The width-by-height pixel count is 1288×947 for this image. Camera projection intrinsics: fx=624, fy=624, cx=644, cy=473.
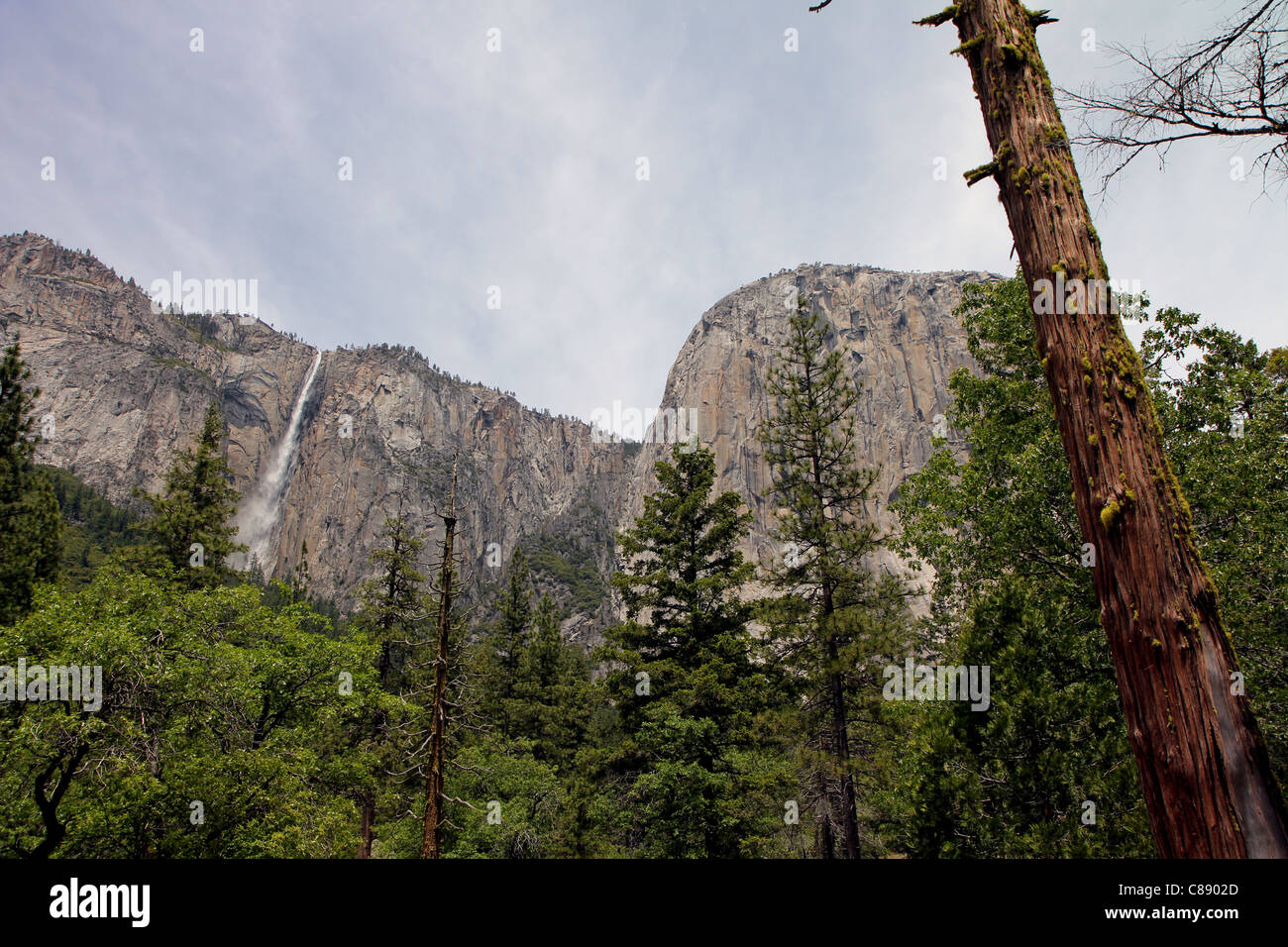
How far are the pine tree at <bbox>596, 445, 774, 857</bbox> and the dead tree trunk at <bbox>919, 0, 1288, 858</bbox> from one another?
12.0 meters

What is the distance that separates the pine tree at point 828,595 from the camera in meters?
15.1

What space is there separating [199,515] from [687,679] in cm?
2014

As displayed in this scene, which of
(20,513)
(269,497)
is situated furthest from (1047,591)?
(269,497)

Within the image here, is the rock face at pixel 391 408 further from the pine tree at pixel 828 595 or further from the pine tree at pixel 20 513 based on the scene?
the pine tree at pixel 20 513

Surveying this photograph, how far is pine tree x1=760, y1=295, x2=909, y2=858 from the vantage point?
1505 cm

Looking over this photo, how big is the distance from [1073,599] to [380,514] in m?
162

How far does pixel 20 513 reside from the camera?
18.6m

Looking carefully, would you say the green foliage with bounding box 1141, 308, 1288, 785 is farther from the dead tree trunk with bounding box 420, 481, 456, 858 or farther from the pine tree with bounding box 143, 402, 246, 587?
the pine tree with bounding box 143, 402, 246, 587

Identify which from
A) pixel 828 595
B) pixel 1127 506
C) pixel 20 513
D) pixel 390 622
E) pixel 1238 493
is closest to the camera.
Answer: pixel 1127 506

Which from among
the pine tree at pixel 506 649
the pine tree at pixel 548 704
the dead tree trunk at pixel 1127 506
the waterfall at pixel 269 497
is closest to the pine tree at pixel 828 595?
the dead tree trunk at pixel 1127 506

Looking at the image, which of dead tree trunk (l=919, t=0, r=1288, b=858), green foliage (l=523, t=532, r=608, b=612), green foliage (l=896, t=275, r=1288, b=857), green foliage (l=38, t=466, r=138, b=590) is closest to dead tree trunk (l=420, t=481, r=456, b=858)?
green foliage (l=896, t=275, r=1288, b=857)

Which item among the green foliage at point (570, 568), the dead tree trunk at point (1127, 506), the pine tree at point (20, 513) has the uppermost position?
the green foliage at point (570, 568)

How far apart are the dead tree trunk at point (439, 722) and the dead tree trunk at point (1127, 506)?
943cm

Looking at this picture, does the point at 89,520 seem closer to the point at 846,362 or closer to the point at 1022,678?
the point at 1022,678
